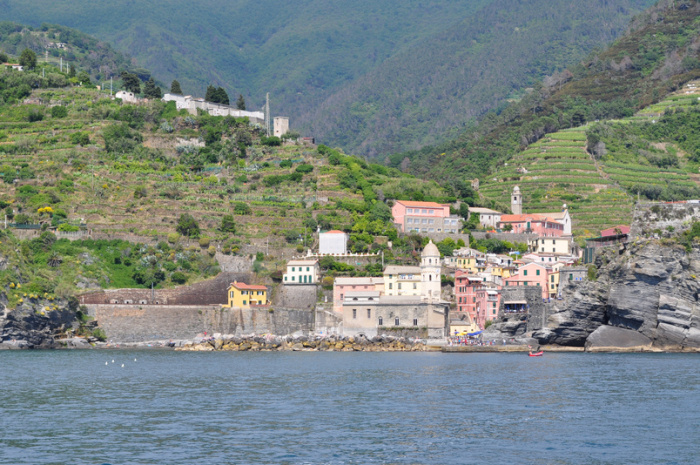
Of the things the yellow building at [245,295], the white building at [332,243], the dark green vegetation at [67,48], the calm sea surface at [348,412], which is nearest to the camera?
the calm sea surface at [348,412]

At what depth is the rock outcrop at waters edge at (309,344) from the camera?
261 feet

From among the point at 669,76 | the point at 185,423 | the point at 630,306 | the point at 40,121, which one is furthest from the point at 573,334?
the point at 669,76

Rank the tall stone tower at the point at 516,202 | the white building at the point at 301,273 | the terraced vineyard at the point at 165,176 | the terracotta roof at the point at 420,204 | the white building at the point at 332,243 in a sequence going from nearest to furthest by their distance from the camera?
the white building at the point at 301,273, the white building at the point at 332,243, the terraced vineyard at the point at 165,176, the terracotta roof at the point at 420,204, the tall stone tower at the point at 516,202

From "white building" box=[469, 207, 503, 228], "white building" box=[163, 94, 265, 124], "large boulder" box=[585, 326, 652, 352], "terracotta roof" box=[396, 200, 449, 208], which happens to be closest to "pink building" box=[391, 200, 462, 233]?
"terracotta roof" box=[396, 200, 449, 208]

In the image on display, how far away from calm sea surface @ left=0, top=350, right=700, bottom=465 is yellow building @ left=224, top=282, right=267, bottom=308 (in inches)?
728

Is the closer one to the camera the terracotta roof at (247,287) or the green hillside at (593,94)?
the terracotta roof at (247,287)

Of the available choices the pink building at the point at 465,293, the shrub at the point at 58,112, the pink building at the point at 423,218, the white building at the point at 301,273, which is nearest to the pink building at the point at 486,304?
the pink building at the point at 465,293

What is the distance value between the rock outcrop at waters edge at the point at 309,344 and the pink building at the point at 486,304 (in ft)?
25.0

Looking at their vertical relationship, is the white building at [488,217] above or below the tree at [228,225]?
above

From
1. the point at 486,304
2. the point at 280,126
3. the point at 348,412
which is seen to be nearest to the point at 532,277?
the point at 486,304

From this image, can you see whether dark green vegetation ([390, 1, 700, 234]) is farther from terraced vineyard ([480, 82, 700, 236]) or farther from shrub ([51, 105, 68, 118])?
shrub ([51, 105, 68, 118])

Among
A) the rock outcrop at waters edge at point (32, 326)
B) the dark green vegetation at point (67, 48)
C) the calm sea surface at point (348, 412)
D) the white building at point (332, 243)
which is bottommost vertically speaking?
the calm sea surface at point (348, 412)

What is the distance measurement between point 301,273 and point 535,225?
Answer: 92.6 feet

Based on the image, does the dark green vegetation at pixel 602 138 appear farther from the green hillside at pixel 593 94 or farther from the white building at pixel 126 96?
the white building at pixel 126 96
